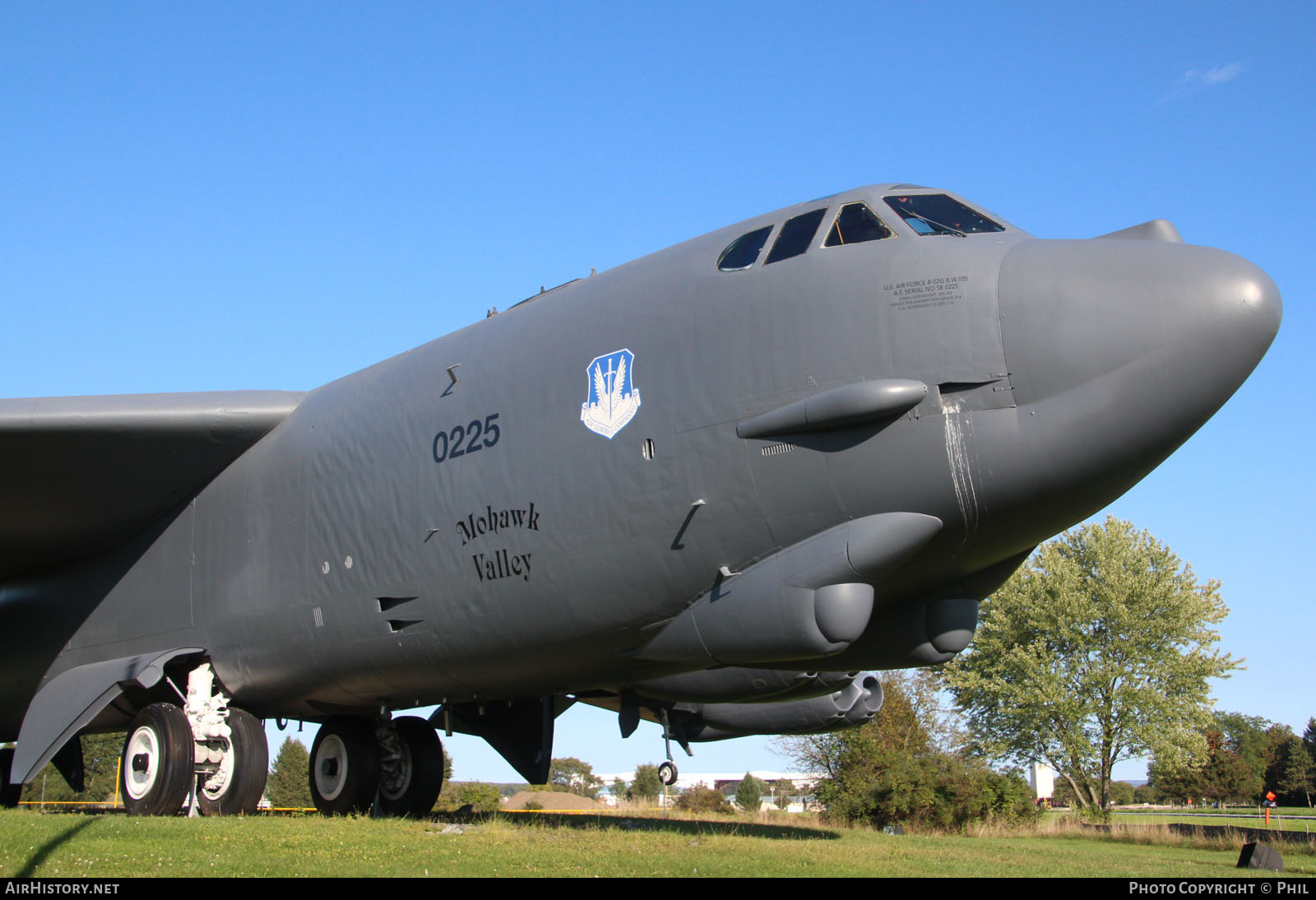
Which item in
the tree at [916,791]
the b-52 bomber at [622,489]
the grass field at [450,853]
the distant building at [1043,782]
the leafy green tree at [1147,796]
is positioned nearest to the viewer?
the b-52 bomber at [622,489]

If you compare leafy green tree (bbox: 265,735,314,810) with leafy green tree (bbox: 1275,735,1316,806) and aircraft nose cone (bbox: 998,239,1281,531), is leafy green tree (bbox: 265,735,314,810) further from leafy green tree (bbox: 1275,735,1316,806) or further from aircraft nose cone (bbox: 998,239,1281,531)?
leafy green tree (bbox: 1275,735,1316,806)

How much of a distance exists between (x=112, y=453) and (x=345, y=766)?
14.5 ft

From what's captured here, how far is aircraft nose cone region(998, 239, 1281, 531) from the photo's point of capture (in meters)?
6.60

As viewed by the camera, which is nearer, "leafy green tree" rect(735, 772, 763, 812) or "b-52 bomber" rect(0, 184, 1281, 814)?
"b-52 bomber" rect(0, 184, 1281, 814)

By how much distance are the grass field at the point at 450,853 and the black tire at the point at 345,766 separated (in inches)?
77.2

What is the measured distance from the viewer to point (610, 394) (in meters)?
8.57

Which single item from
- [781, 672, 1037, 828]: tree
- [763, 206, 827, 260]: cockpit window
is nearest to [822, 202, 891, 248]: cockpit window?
[763, 206, 827, 260]: cockpit window

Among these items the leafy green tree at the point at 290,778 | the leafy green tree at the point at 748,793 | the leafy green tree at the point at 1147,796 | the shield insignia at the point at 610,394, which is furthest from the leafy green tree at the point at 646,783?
the shield insignia at the point at 610,394

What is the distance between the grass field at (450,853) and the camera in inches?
286

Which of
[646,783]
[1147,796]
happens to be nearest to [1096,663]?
[646,783]

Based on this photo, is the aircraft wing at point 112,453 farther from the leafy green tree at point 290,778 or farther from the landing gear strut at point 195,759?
the leafy green tree at point 290,778

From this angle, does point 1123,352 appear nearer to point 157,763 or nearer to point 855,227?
point 855,227

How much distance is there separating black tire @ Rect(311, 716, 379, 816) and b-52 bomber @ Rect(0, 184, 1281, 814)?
1.9 inches

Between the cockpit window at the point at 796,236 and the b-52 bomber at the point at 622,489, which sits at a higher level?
the cockpit window at the point at 796,236
